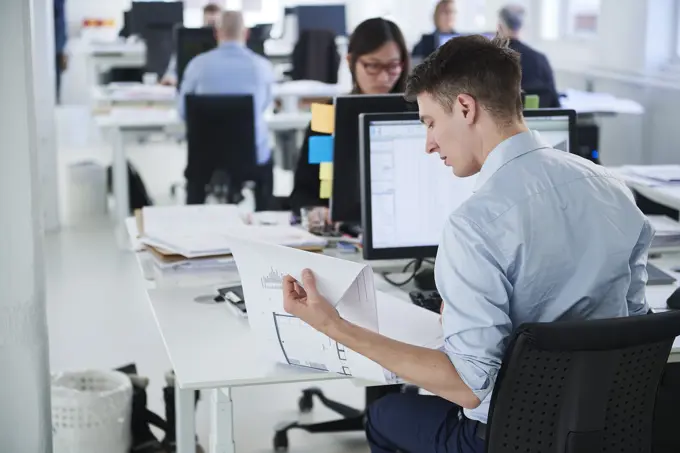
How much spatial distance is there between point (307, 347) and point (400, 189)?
66cm

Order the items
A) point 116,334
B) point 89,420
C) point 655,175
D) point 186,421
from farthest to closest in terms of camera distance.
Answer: point 116,334 < point 655,175 < point 89,420 < point 186,421

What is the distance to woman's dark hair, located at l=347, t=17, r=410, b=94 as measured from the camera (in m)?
3.44

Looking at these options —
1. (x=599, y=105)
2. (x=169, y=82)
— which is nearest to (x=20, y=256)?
(x=599, y=105)

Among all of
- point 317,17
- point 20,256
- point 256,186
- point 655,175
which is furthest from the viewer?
point 317,17

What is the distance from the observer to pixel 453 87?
175 cm

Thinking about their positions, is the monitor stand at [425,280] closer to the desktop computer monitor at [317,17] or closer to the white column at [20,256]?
the white column at [20,256]

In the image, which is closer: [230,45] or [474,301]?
[474,301]

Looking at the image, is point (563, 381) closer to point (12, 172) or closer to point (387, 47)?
point (12, 172)

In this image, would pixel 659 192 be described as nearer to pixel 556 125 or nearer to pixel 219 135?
pixel 556 125

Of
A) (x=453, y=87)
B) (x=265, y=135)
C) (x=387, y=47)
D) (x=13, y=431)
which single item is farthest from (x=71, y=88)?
(x=453, y=87)

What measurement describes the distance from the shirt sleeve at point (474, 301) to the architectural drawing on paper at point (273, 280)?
328 mm

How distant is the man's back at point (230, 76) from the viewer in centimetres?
557

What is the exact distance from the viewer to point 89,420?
2.80 m

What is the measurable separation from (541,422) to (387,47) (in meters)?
1.92
